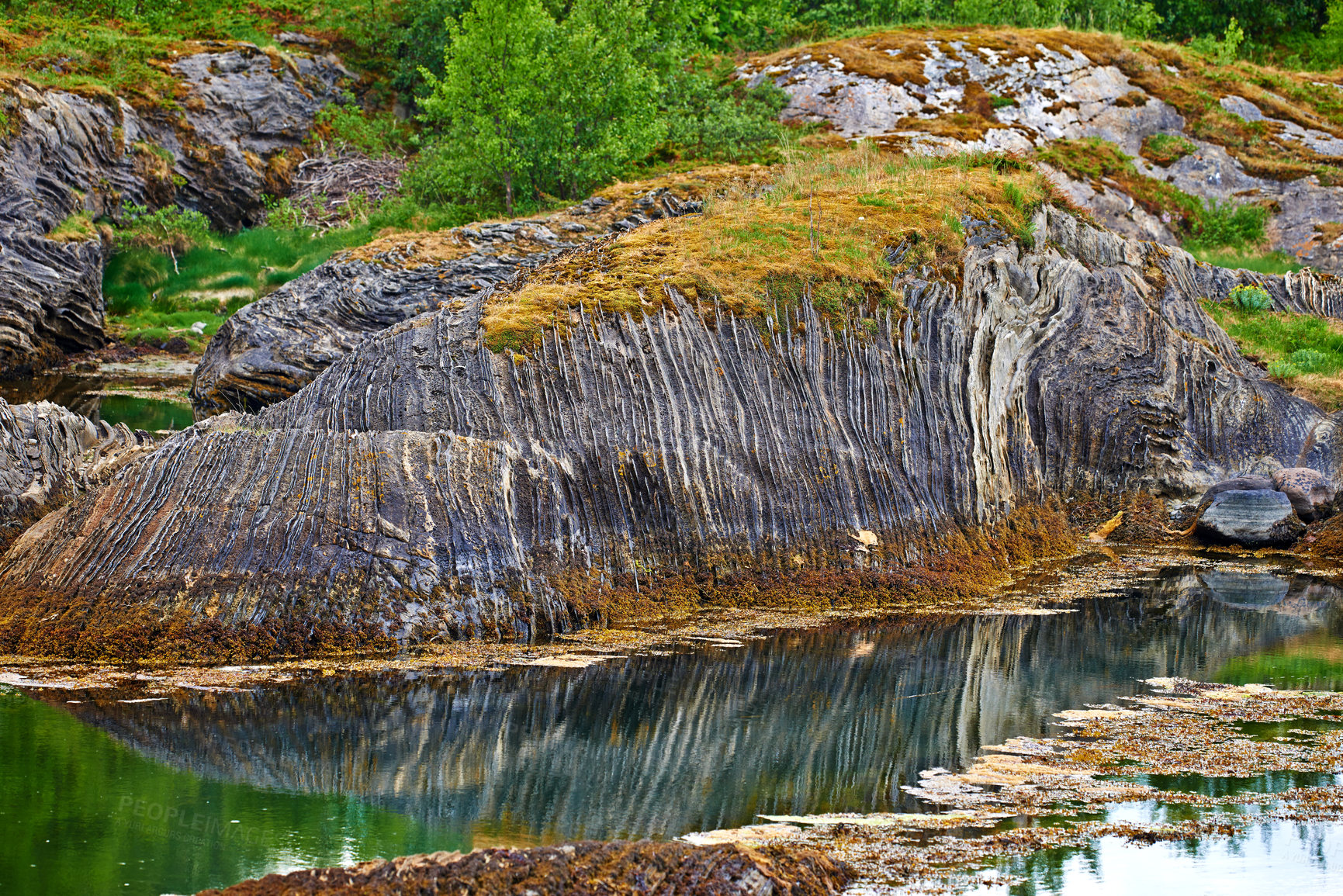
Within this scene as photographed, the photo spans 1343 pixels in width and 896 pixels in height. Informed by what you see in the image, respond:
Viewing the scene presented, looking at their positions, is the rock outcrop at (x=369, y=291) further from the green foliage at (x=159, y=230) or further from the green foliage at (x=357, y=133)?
the green foliage at (x=357, y=133)

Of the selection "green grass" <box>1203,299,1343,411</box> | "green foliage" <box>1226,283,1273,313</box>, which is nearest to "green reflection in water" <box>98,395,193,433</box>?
"green grass" <box>1203,299,1343,411</box>

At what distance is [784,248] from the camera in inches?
698

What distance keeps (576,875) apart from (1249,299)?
2605cm

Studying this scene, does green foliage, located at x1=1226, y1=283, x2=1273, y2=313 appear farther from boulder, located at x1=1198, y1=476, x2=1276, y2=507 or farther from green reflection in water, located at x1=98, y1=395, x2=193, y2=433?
green reflection in water, located at x1=98, y1=395, x2=193, y2=433

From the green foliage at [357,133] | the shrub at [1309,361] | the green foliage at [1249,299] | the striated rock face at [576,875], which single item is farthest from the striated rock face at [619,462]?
the green foliage at [357,133]

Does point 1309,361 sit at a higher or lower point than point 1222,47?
→ lower

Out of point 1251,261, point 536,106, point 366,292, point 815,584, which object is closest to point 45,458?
point 815,584

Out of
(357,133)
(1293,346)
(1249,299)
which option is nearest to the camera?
(1293,346)

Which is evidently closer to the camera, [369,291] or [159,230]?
[369,291]

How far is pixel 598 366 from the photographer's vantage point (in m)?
15.4

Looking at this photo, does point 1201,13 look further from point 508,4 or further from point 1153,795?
point 1153,795

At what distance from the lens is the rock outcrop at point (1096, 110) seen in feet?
109

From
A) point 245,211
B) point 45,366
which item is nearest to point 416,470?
point 45,366

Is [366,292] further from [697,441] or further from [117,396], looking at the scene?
[697,441]
